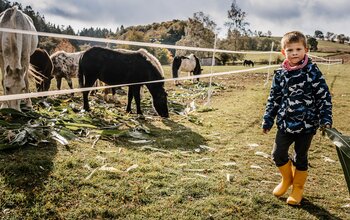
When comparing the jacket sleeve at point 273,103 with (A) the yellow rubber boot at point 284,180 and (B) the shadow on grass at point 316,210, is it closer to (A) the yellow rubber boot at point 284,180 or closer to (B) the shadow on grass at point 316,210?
(A) the yellow rubber boot at point 284,180

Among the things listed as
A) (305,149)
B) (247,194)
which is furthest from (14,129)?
(305,149)

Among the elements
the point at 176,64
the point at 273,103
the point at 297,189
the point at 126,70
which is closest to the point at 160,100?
the point at 126,70

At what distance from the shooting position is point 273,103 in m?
3.39

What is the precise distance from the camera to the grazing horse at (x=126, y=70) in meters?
7.21

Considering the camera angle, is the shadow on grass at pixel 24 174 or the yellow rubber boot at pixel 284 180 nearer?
the shadow on grass at pixel 24 174

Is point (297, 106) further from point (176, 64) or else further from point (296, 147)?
point (176, 64)

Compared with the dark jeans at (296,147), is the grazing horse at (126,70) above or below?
above

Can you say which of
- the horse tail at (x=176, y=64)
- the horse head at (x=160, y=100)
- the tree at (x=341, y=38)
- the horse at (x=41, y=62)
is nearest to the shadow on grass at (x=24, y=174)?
the horse head at (x=160, y=100)

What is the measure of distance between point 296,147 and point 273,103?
515mm

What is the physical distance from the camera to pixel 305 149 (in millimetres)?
3170

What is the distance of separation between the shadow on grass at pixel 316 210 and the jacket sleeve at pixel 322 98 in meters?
0.81

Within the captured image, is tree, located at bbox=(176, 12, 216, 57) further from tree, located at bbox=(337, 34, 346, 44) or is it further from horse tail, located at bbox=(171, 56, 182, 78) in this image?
tree, located at bbox=(337, 34, 346, 44)

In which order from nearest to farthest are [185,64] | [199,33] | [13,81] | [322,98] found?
[322,98], [13,81], [185,64], [199,33]

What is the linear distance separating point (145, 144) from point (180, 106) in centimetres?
430
